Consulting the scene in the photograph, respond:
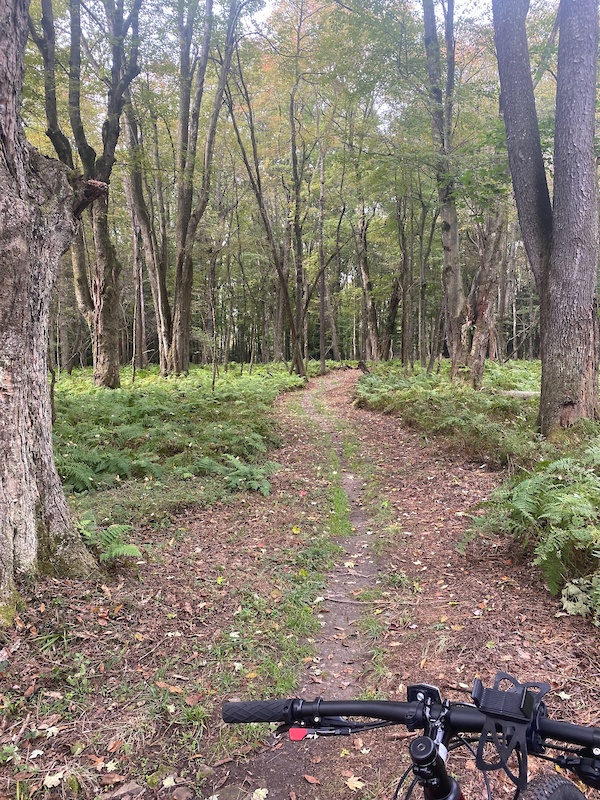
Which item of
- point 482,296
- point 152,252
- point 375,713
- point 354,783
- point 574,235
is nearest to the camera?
point 375,713

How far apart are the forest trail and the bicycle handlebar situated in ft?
5.96

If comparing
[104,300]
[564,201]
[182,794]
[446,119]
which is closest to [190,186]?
[104,300]

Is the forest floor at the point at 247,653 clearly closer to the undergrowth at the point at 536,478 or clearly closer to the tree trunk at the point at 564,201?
the undergrowth at the point at 536,478

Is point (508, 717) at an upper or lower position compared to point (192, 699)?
upper

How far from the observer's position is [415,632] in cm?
397

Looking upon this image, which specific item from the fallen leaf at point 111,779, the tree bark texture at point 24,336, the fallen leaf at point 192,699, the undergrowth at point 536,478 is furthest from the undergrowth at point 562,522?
the tree bark texture at point 24,336

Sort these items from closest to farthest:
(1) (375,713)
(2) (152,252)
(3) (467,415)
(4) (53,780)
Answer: (1) (375,713) < (4) (53,780) < (3) (467,415) < (2) (152,252)

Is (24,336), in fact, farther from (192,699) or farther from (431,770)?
(431,770)

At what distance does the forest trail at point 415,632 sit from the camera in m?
2.86

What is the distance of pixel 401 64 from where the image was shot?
468 inches

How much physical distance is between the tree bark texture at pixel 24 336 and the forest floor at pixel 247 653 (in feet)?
1.33

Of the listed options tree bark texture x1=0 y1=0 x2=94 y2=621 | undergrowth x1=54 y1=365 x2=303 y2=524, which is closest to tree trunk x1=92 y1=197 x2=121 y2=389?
undergrowth x1=54 y1=365 x2=303 y2=524

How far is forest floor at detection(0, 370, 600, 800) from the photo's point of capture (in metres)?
2.77

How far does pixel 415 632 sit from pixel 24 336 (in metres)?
3.86
